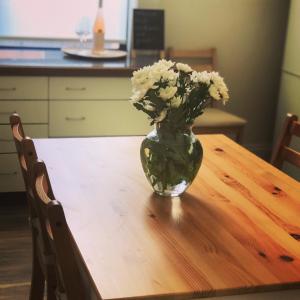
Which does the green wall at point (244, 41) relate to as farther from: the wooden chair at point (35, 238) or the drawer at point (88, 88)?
the wooden chair at point (35, 238)

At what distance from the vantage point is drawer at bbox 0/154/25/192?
333cm

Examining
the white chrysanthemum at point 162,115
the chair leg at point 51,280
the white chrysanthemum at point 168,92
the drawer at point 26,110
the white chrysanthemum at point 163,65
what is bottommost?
the chair leg at point 51,280

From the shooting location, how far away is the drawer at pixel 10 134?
3.29 metres

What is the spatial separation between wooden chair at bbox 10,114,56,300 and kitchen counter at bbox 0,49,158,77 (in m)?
1.32

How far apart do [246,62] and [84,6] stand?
1.25 m

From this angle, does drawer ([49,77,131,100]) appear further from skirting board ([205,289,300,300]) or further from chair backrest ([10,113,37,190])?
skirting board ([205,289,300,300])

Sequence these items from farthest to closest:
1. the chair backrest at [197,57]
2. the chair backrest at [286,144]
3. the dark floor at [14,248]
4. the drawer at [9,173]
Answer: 1. the chair backrest at [197,57]
2. the drawer at [9,173]
3. the dark floor at [14,248]
4. the chair backrest at [286,144]

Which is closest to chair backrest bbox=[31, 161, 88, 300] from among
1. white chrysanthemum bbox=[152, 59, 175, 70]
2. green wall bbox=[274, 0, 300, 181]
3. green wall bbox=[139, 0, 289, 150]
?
white chrysanthemum bbox=[152, 59, 175, 70]

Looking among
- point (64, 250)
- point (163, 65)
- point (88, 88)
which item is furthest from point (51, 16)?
point (64, 250)

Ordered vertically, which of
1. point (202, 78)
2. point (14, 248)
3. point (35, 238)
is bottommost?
point (14, 248)

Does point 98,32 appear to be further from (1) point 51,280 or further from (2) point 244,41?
(1) point 51,280

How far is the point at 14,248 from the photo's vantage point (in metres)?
2.95

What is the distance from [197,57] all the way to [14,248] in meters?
1.93

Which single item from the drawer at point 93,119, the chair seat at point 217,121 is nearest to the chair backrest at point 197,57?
the chair seat at point 217,121
